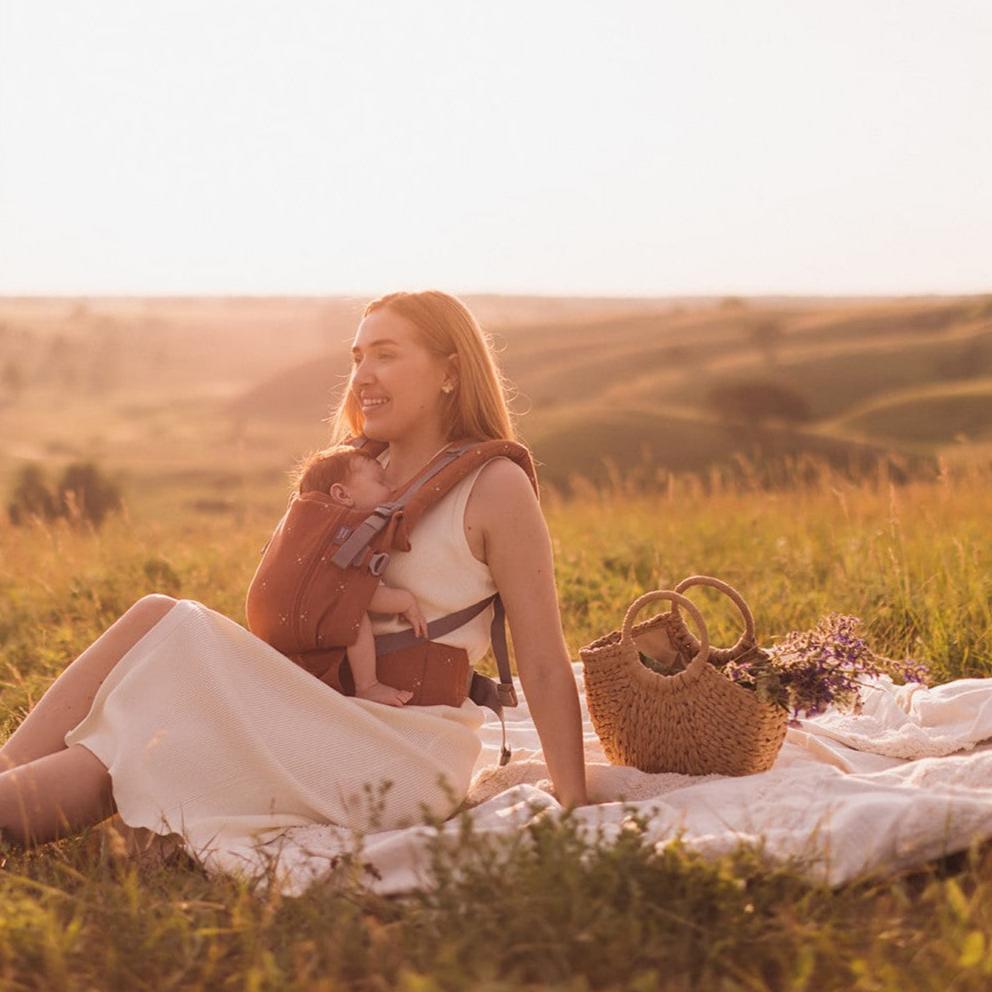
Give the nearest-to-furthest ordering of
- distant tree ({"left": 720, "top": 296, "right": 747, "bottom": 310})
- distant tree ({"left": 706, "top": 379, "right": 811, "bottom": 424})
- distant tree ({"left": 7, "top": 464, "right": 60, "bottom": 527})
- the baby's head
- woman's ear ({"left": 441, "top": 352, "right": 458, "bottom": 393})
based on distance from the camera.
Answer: the baby's head → woman's ear ({"left": 441, "top": 352, "right": 458, "bottom": 393}) → distant tree ({"left": 7, "top": 464, "right": 60, "bottom": 527}) → distant tree ({"left": 706, "top": 379, "right": 811, "bottom": 424}) → distant tree ({"left": 720, "top": 296, "right": 747, "bottom": 310})

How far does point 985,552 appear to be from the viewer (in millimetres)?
6059

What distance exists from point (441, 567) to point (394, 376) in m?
0.62

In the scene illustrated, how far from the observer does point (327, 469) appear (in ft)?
12.0

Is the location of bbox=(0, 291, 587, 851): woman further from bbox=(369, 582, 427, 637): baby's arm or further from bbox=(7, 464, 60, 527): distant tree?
bbox=(7, 464, 60, 527): distant tree

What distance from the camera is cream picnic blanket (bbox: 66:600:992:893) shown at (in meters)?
3.02

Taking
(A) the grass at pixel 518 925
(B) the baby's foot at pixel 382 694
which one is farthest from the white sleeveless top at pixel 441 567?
(A) the grass at pixel 518 925

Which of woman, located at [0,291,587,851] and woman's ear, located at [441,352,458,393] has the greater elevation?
woman's ear, located at [441,352,458,393]

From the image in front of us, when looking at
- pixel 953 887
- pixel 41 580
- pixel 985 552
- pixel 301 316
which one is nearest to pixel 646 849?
pixel 953 887

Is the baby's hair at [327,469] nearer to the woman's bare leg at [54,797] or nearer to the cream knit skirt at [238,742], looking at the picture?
the cream knit skirt at [238,742]

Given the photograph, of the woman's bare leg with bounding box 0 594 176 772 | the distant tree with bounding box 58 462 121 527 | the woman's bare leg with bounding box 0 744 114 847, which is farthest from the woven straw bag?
the distant tree with bounding box 58 462 121 527

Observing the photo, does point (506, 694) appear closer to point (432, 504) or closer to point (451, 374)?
point (432, 504)

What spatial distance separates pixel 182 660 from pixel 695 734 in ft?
5.08

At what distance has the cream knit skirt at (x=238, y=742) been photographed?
330 cm

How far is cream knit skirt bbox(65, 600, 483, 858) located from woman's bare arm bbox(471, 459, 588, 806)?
33cm
